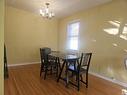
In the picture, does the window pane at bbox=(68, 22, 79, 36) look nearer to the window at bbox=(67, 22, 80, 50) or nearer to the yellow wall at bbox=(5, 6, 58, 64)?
the window at bbox=(67, 22, 80, 50)

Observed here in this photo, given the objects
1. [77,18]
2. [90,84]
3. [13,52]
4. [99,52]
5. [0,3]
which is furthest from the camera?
[13,52]

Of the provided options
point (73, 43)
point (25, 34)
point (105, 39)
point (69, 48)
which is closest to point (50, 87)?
point (105, 39)

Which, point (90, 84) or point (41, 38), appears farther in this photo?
point (41, 38)

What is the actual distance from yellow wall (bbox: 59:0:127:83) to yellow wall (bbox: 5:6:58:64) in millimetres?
1987

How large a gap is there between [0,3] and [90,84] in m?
2.98

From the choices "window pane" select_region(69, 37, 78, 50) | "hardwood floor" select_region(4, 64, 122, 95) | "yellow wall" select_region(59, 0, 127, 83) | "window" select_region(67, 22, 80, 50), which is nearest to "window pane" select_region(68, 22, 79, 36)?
"window" select_region(67, 22, 80, 50)

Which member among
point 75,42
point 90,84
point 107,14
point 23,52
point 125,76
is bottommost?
point 90,84

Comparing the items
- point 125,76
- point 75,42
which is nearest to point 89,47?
point 75,42

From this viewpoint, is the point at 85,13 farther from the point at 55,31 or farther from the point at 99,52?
the point at 55,31

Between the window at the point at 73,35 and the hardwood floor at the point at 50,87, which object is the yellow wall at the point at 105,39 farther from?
the hardwood floor at the point at 50,87

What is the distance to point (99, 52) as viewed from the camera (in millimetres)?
4426

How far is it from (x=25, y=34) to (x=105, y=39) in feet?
12.0

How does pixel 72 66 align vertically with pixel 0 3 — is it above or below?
below

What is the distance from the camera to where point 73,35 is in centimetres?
593
